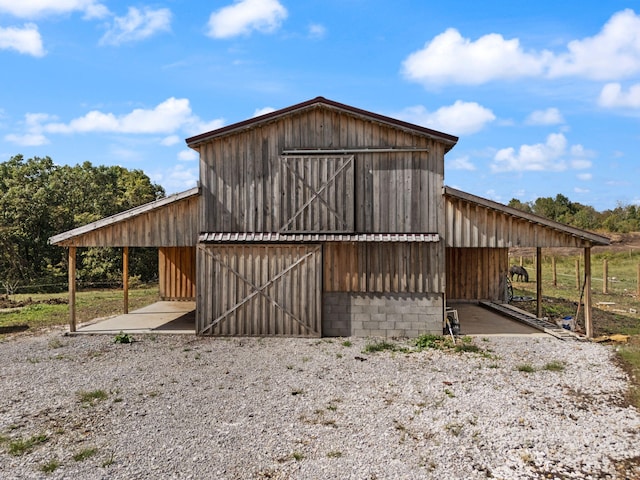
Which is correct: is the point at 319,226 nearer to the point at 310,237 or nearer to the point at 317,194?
the point at 310,237

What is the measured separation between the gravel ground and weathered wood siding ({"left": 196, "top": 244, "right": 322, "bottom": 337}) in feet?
4.78

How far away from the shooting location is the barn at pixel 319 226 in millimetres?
12156

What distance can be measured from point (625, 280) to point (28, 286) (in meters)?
34.9

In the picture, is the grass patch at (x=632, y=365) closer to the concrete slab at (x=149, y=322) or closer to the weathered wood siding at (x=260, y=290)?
the weathered wood siding at (x=260, y=290)

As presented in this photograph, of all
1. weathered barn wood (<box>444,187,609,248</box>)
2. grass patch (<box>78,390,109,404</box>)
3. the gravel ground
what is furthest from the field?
grass patch (<box>78,390,109,404</box>)

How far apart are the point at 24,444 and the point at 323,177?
880cm

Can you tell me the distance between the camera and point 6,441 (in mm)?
6031

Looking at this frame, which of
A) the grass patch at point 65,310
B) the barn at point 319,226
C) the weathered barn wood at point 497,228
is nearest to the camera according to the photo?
the weathered barn wood at point 497,228

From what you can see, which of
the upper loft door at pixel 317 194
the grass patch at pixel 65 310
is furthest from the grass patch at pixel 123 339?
the upper loft door at pixel 317 194

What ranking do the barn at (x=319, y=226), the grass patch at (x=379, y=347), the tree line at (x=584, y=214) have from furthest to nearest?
the tree line at (x=584, y=214) < the barn at (x=319, y=226) < the grass patch at (x=379, y=347)

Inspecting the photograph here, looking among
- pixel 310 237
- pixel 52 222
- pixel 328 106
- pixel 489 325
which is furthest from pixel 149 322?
pixel 52 222

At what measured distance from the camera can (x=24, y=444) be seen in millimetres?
5914

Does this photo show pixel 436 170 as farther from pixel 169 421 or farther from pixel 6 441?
pixel 6 441

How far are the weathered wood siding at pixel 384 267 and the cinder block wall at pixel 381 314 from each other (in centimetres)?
19
